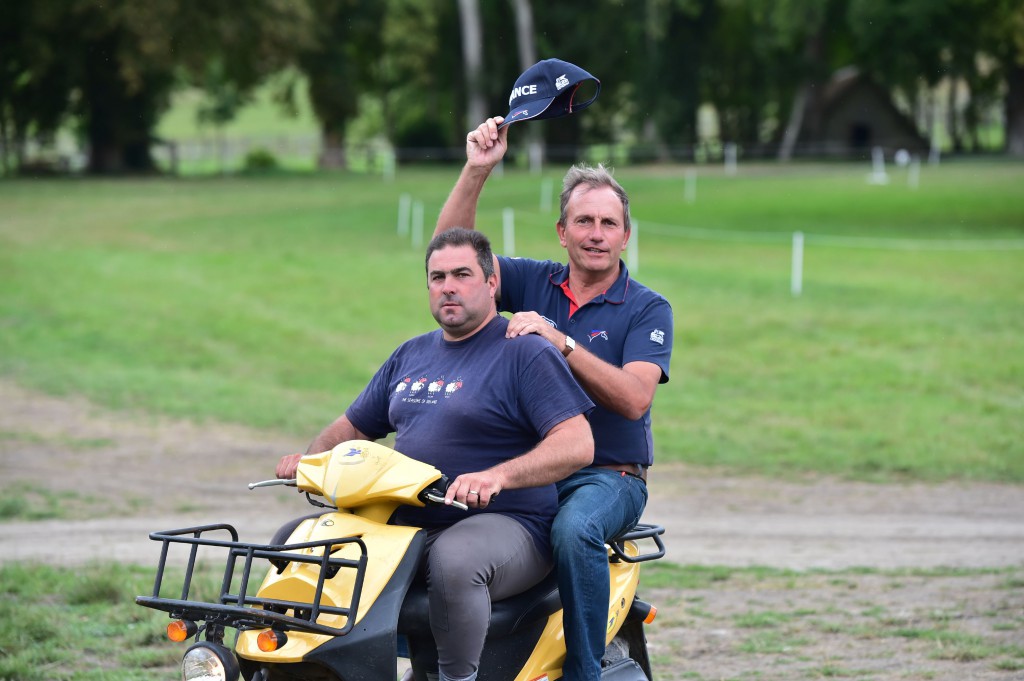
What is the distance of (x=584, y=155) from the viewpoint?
5462 centimetres

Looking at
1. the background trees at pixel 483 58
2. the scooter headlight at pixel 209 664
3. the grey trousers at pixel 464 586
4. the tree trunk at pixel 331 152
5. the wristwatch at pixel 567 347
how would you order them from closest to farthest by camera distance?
the scooter headlight at pixel 209 664 < the grey trousers at pixel 464 586 < the wristwatch at pixel 567 347 < the background trees at pixel 483 58 < the tree trunk at pixel 331 152

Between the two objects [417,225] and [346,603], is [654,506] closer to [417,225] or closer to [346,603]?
[346,603]

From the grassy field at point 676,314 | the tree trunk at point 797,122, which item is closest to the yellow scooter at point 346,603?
the grassy field at point 676,314

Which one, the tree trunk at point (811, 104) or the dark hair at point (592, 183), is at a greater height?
the tree trunk at point (811, 104)

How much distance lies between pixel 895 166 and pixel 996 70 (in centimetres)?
1707

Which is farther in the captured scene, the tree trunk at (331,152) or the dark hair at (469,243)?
the tree trunk at (331,152)

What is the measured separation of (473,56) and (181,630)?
165ft

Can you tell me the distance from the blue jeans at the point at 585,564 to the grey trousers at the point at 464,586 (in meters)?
0.23

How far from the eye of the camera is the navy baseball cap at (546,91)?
517cm

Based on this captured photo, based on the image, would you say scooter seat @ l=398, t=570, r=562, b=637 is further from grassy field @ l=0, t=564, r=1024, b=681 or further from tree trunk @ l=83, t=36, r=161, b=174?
tree trunk @ l=83, t=36, r=161, b=174

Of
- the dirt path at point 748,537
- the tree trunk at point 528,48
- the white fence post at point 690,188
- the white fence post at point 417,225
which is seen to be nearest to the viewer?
the dirt path at point 748,537

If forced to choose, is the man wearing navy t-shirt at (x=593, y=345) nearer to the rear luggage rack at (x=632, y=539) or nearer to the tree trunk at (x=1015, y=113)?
the rear luggage rack at (x=632, y=539)

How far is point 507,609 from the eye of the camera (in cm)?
434

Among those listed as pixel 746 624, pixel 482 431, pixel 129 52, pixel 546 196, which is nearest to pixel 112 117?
pixel 129 52
